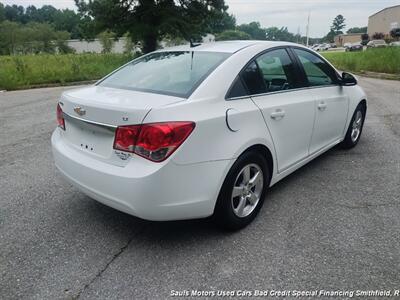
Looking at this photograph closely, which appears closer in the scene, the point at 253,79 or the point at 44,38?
the point at 253,79

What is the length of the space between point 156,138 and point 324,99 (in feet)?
7.82

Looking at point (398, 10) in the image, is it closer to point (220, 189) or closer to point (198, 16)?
point (198, 16)

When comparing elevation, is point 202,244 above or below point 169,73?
below

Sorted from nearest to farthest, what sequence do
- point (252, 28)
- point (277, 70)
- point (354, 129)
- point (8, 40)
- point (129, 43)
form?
point (277, 70)
point (354, 129)
point (129, 43)
point (8, 40)
point (252, 28)

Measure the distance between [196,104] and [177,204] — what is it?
0.73 m

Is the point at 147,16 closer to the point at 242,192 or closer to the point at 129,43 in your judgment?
the point at 129,43

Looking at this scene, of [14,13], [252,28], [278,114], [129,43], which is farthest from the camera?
[14,13]

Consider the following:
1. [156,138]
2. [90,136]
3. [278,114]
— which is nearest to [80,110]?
[90,136]

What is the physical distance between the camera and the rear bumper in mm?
2330

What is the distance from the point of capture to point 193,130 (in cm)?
240

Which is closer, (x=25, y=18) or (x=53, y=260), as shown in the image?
(x=53, y=260)

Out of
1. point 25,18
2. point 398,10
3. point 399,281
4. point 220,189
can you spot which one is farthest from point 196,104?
point 25,18

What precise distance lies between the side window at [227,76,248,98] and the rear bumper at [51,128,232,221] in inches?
22.0

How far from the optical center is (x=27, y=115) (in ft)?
25.8
